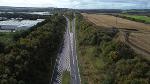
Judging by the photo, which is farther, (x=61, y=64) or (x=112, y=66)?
(x=61, y=64)

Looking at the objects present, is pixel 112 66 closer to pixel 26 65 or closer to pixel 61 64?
pixel 61 64

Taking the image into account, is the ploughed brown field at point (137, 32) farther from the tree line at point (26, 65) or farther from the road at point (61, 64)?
the tree line at point (26, 65)

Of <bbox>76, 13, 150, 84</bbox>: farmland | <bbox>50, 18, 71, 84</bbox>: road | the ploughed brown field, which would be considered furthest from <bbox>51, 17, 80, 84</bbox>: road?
the ploughed brown field

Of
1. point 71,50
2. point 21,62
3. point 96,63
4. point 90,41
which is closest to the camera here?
point 21,62

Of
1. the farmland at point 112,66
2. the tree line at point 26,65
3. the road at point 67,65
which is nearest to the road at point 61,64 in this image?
the road at point 67,65

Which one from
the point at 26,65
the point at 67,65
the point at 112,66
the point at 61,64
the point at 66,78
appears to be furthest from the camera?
the point at 61,64

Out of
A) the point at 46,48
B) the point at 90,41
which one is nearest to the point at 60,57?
the point at 46,48

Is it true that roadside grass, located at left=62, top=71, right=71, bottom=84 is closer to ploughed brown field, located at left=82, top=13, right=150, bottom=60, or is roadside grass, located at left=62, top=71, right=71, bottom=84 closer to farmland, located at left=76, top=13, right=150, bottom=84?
farmland, located at left=76, top=13, right=150, bottom=84

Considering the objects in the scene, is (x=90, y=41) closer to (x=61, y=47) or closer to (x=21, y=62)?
(x=61, y=47)

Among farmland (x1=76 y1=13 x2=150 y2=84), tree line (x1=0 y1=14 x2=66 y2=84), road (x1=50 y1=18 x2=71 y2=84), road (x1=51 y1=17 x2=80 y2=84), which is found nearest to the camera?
tree line (x1=0 y1=14 x2=66 y2=84)

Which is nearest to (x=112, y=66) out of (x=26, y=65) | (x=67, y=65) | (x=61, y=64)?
(x=67, y=65)

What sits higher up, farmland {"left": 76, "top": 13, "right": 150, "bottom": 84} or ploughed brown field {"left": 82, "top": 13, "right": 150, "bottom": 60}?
farmland {"left": 76, "top": 13, "right": 150, "bottom": 84}
